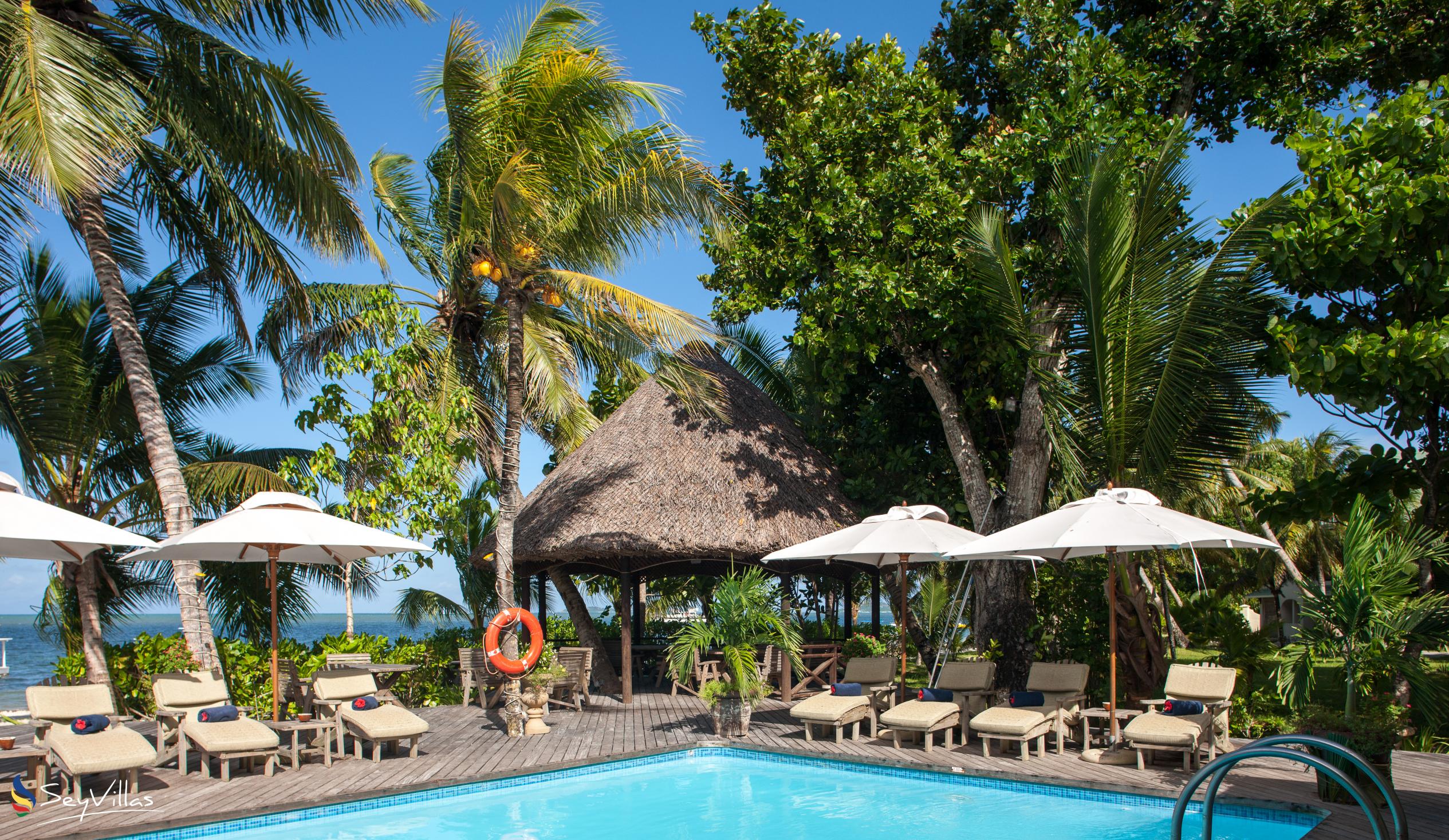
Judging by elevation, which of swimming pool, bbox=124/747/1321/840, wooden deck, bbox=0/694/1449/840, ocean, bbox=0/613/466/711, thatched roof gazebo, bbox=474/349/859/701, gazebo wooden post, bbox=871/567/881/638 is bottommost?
ocean, bbox=0/613/466/711

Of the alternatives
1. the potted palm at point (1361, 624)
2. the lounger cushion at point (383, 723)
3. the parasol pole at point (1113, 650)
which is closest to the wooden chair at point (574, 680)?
the lounger cushion at point (383, 723)

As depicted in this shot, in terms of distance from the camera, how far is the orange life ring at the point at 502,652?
9781 mm

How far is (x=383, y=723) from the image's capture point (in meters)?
8.44

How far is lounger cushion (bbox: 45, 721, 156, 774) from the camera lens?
22.0 ft

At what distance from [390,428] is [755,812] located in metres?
7.69

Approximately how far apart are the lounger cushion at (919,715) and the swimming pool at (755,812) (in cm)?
57

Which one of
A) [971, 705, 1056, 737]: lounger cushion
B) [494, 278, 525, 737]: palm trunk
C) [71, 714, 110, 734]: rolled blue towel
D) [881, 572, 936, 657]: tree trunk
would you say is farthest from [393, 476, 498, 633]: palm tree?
[971, 705, 1056, 737]: lounger cushion

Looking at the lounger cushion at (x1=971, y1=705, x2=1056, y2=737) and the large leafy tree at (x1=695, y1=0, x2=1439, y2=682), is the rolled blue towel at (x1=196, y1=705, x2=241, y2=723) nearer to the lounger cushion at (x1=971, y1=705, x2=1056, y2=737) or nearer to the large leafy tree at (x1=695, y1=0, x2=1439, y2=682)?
the lounger cushion at (x1=971, y1=705, x2=1056, y2=737)

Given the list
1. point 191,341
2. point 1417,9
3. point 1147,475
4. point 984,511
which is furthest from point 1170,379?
point 191,341

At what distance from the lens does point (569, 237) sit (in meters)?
10.9

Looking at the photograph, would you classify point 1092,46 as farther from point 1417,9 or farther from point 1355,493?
point 1355,493

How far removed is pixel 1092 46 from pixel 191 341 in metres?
12.3

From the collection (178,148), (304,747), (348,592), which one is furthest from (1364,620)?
(348,592)

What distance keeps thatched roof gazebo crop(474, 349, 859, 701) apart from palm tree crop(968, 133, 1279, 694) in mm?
4275
